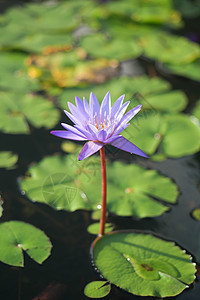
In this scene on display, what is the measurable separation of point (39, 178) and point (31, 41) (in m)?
1.73

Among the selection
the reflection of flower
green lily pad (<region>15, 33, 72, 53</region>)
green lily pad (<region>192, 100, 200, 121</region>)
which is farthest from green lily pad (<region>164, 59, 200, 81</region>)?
the reflection of flower

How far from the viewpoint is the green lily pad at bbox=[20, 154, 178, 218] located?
1.80 meters

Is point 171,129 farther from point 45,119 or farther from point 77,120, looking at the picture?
point 77,120

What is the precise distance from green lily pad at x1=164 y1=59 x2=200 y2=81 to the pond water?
0.44m

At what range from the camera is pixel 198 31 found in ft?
12.0

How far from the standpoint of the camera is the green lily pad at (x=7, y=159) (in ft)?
6.81

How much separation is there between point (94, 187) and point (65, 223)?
0.25m

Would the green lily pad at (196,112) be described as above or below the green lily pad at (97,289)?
above

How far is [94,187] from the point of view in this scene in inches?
75.1

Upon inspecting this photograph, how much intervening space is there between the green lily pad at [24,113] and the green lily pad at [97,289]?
3.84 feet

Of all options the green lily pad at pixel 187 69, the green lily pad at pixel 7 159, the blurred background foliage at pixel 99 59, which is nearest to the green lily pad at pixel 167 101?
the blurred background foliage at pixel 99 59

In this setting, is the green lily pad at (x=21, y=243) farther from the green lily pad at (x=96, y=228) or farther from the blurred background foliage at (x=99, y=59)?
the blurred background foliage at (x=99, y=59)

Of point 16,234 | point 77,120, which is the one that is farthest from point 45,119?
point 77,120

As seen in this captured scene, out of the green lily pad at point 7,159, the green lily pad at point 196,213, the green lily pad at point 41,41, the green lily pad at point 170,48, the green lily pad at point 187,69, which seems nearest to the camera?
the green lily pad at point 196,213
